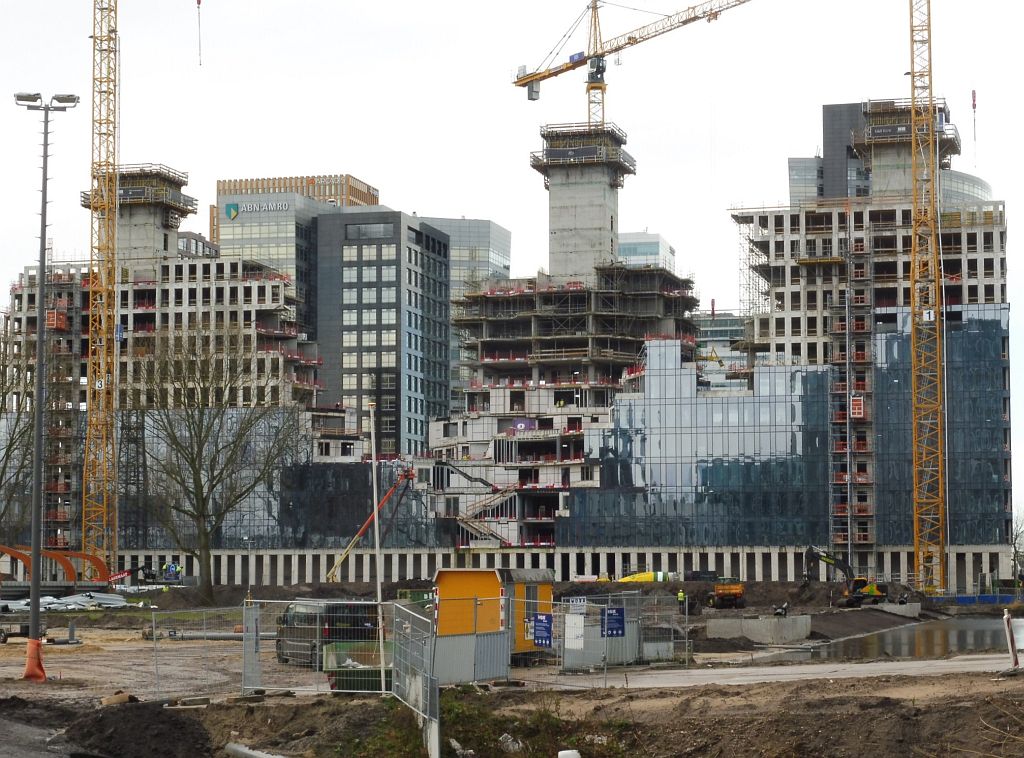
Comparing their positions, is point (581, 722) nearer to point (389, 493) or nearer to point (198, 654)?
point (198, 654)

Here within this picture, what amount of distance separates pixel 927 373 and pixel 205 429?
65.5 m

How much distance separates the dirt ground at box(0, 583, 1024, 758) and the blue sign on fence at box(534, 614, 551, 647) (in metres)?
9.42

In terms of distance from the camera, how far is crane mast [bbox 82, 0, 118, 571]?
138 metres

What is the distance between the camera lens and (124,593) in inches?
4577

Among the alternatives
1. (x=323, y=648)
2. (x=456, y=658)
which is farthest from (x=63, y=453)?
(x=456, y=658)

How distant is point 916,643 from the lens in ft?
216

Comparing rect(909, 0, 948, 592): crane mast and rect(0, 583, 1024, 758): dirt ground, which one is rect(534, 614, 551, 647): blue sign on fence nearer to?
rect(0, 583, 1024, 758): dirt ground

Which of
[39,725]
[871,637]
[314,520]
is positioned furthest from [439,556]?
[39,725]

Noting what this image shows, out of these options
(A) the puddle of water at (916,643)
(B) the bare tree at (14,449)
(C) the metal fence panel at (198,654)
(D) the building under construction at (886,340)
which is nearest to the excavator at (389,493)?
(B) the bare tree at (14,449)

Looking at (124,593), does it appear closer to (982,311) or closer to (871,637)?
(871,637)

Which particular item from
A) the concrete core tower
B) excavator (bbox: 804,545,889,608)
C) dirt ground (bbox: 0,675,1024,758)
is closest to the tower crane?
the concrete core tower

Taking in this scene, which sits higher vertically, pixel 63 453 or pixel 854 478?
pixel 63 453

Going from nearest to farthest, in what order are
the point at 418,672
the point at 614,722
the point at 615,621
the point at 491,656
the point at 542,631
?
the point at 418,672
the point at 614,722
the point at 491,656
the point at 615,621
the point at 542,631

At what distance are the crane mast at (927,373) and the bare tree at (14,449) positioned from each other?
73283 millimetres
